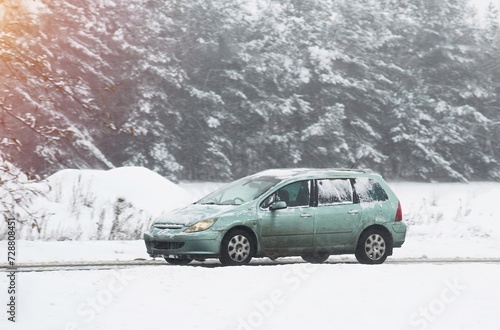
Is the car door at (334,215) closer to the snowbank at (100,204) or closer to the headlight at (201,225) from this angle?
the headlight at (201,225)

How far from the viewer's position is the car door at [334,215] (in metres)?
15.4

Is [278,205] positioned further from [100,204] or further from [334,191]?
[100,204]

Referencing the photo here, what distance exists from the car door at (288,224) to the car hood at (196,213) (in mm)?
474

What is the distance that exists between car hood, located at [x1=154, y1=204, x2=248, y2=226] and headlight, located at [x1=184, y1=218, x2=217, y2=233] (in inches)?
2.3

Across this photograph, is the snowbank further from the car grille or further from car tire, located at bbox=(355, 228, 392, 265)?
car tire, located at bbox=(355, 228, 392, 265)

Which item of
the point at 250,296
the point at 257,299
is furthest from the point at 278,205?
the point at 257,299

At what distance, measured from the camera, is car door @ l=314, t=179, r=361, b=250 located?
15430 millimetres

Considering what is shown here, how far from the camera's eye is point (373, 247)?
1590 cm

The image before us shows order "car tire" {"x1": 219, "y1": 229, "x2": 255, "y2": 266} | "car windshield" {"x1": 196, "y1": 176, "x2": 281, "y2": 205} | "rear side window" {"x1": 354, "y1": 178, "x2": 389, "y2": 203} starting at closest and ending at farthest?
"car tire" {"x1": 219, "y1": 229, "x2": 255, "y2": 266} → "car windshield" {"x1": 196, "y1": 176, "x2": 281, "y2": 205} → "rear side window" {"x1": 354, "y1": 178, "x2": 389, "y2": 203}

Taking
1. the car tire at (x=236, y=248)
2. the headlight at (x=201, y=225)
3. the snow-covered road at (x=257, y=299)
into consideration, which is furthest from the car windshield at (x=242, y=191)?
the snow-covered road at (x=257, y=299)

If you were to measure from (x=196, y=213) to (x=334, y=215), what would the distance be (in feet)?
7.72

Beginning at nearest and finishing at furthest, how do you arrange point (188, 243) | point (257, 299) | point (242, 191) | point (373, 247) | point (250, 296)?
point (257, 299) → point (250, 296) → point (188, 243) → point (242, 191) → point (373, 247)

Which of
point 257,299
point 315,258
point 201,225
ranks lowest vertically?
point 257,299

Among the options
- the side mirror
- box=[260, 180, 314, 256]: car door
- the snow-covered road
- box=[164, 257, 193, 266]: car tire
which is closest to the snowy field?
the snow-covered road
